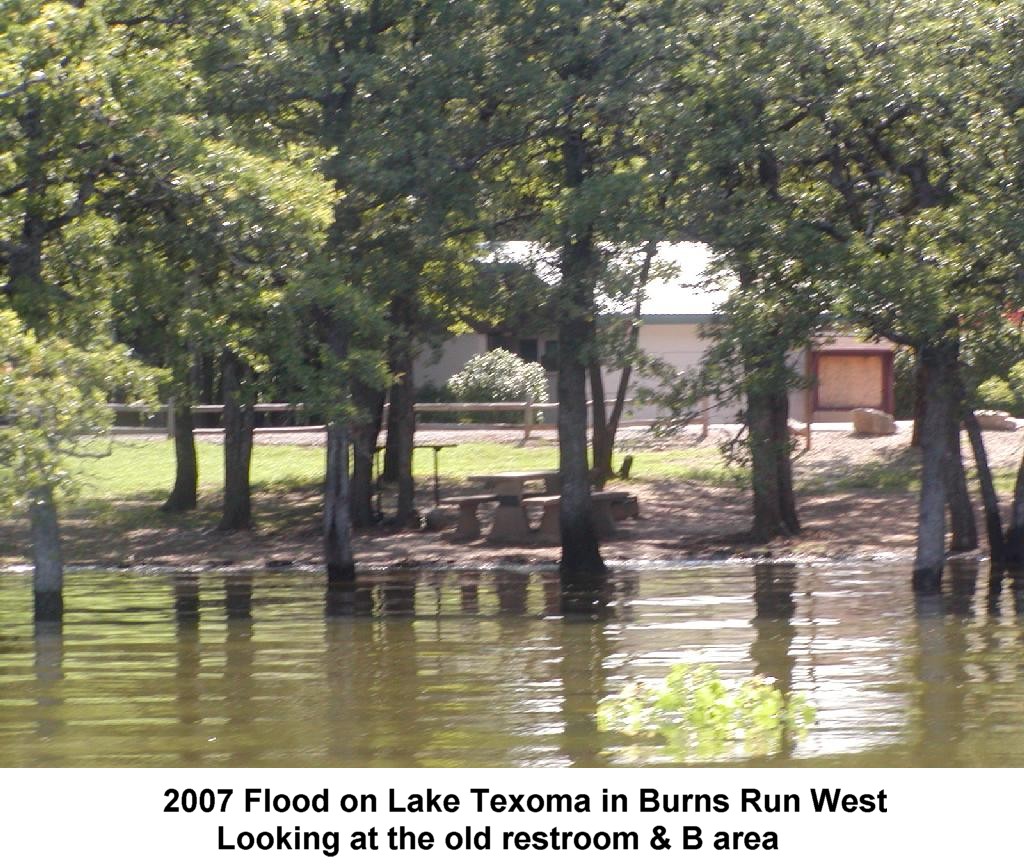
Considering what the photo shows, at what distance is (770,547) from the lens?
72.8 ft

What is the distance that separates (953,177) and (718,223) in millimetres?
2544

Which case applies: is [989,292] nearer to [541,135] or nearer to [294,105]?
[541,135]

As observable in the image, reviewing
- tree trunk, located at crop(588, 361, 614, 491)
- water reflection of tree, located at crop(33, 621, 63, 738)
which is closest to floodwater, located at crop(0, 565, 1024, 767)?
water reflection of tree, located at crop(33, 621, 63, 738)

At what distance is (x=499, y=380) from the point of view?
3603cm

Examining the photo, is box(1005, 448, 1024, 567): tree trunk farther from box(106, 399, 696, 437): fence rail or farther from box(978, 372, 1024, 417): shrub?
box(106, 399, 696, 437): fence rail

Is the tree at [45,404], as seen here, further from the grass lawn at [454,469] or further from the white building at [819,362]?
the white building at [819,362]

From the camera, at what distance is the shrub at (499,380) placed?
35.8 meters

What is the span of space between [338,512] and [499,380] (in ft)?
54.8

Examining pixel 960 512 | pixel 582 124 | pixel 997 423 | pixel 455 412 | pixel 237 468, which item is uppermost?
pixel 582 124

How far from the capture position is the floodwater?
10.7m

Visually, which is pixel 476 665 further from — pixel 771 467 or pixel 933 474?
pixel 771 467

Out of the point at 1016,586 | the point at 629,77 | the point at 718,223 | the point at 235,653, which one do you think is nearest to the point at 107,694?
the point at 235,653

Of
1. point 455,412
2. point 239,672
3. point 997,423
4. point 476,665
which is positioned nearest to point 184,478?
point 455,412

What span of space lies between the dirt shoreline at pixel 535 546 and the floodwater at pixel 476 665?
1339mm
